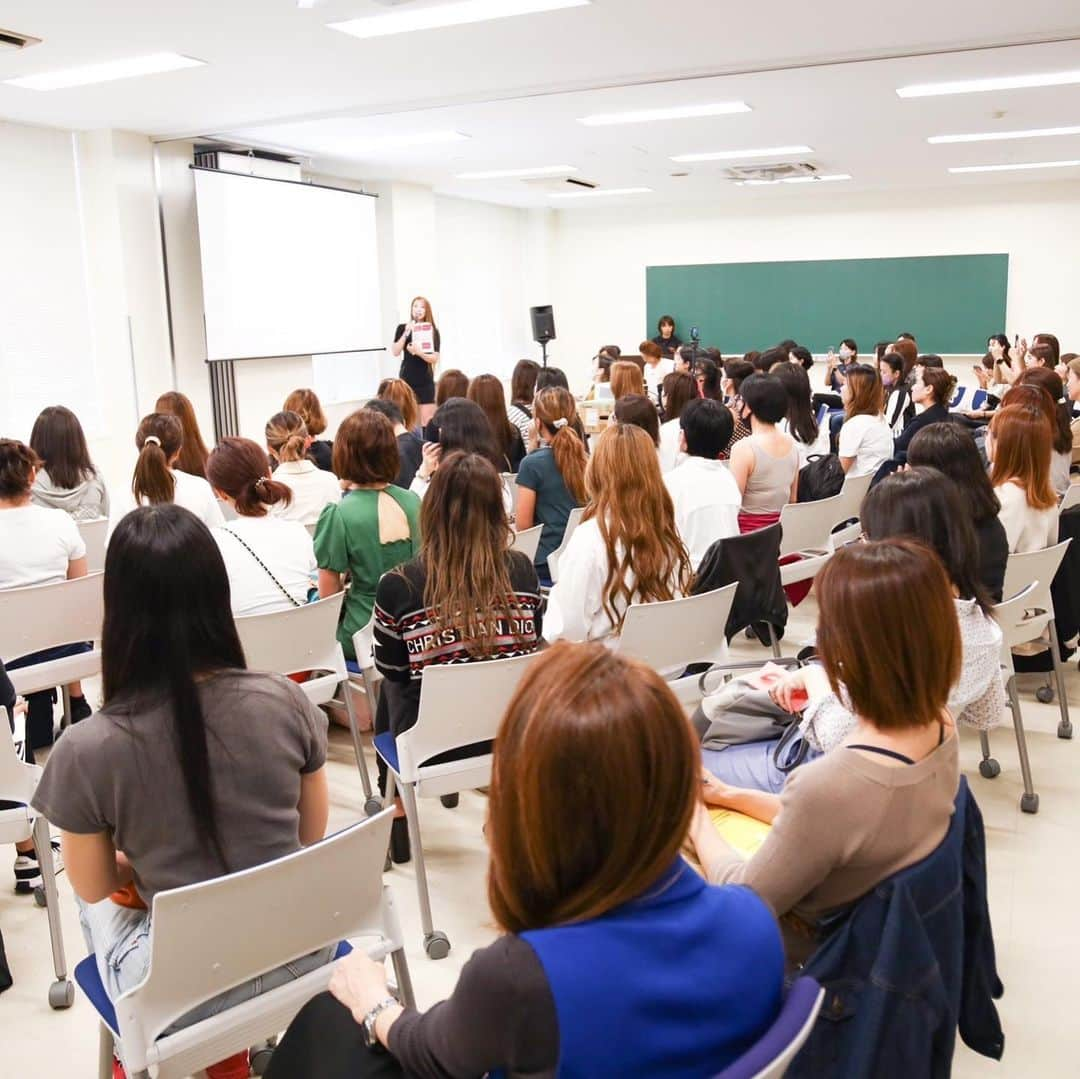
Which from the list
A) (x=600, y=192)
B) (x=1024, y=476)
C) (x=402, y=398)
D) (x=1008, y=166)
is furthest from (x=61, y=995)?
(x=1008, y=166)

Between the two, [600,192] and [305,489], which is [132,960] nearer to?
[305,489]

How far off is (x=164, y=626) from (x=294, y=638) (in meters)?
1.46

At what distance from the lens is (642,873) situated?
3.59 feet

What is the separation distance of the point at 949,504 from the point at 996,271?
1183 centimetres

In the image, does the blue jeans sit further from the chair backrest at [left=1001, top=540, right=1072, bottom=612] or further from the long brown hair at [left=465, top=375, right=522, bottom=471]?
the long brown hair at [left=465, top=375, right=522, bottom=471]

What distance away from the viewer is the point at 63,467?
4.41m

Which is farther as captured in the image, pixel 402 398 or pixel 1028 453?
pixel 402 398

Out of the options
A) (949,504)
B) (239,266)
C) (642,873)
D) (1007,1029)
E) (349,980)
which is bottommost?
(1007,1029)

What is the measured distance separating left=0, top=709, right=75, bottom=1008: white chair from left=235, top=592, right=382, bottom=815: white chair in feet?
2.24

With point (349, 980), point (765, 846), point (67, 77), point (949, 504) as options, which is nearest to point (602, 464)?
point (949, 504)

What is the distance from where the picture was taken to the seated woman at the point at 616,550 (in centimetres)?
306

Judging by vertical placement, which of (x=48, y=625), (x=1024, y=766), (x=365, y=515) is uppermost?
(x=365, y=515)

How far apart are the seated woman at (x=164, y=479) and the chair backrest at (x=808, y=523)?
2.38 meters

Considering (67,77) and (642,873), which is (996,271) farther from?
(642,873)
